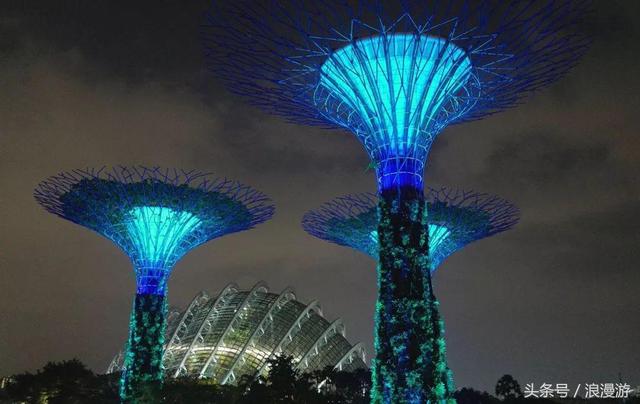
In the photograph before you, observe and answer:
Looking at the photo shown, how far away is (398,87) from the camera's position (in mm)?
17531

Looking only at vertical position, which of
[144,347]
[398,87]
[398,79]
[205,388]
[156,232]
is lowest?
[205,388]

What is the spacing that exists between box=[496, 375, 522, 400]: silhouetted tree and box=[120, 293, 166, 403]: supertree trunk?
23059mm

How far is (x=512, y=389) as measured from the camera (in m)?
39.6

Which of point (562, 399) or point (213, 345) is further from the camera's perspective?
point (213, 345)

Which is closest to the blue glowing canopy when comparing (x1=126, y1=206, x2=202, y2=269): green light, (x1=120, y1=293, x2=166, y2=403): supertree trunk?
(x1=126, y1=206, x2=202, y2=269): green light

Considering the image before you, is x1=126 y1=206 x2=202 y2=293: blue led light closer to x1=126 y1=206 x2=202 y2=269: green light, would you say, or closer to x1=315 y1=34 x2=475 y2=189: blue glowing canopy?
x1=126 y1=206 x2=202 y2=269: green light

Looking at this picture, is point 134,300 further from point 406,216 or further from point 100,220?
point 406,216

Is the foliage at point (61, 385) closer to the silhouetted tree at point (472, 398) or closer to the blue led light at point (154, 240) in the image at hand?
the blue led light at point (154, 240)

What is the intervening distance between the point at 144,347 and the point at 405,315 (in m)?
16.1

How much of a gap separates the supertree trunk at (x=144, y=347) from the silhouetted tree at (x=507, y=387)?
23059 mm

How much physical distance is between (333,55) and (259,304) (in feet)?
152

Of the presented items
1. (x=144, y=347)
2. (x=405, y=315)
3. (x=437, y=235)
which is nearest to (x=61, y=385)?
(x=144, y=347)

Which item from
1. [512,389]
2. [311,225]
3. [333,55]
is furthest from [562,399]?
[333,55]

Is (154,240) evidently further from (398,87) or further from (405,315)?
(405,315)
